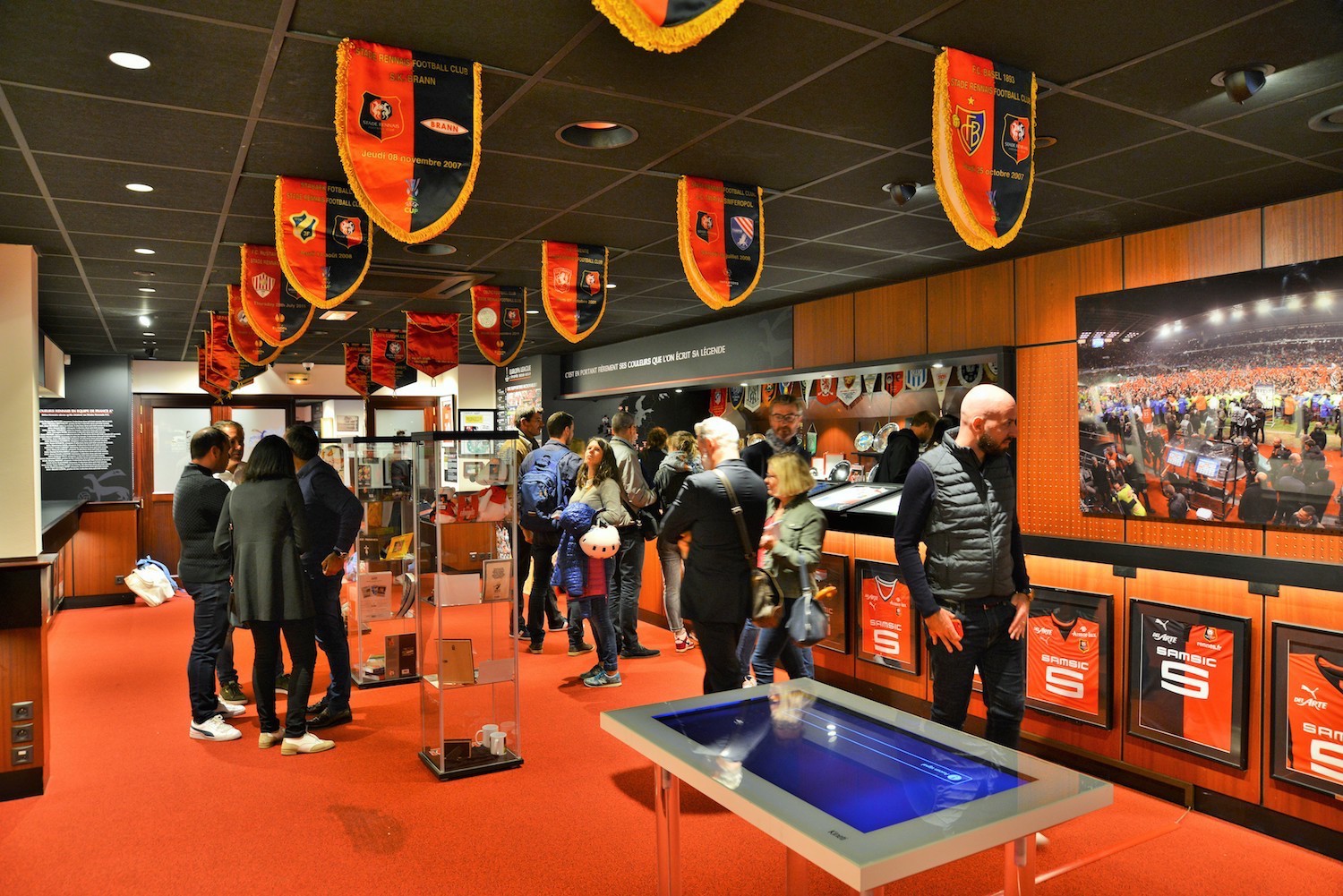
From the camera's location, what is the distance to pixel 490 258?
6645 mm

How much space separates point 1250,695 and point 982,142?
9.08 feet

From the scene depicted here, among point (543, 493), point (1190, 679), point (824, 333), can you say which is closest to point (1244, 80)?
point (1190, 679)

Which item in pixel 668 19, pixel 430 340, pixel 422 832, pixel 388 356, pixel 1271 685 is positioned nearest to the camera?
pixel 668 19

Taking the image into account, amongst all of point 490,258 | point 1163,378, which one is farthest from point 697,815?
point 490,258

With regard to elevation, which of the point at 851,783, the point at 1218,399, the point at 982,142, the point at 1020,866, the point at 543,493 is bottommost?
the point at 1020,866

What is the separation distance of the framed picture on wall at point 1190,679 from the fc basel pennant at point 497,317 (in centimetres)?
547

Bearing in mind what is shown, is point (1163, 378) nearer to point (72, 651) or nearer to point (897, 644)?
point (897, 644)

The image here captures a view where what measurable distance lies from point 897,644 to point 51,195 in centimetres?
545

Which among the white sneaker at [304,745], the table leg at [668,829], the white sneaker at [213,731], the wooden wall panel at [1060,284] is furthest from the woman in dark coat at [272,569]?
the wooden wall panel at [1060,284]

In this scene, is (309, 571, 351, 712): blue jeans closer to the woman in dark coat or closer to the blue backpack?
the woman in dark coat

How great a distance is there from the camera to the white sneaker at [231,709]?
5215mm

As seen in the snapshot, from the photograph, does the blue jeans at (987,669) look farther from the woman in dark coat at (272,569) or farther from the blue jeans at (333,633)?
the blue jeans at (333,633)

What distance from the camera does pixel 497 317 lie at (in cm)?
774

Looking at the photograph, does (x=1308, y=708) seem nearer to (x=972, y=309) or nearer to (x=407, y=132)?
(x=972, y=309)
